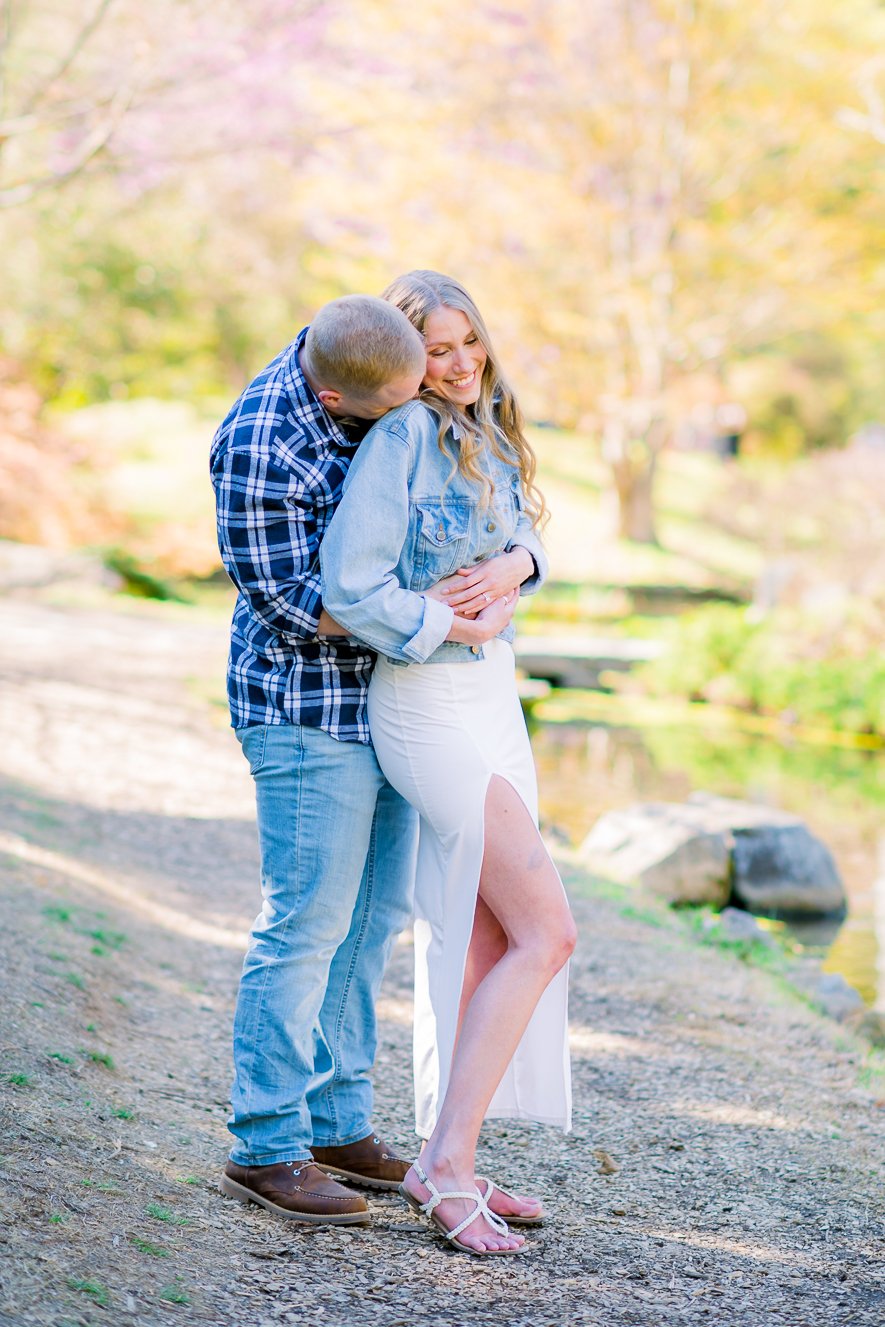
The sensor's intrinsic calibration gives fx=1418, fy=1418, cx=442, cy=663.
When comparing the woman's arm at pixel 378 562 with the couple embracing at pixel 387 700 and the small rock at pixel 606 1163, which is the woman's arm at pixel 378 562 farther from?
the small rock at pixel 606 1163

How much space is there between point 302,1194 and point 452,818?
825 mm

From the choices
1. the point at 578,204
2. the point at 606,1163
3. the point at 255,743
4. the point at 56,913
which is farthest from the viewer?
the point at 578,204

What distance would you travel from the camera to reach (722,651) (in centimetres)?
1480

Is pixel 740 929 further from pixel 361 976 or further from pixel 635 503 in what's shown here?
pixel 635 503

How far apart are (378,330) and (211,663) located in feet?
29.4

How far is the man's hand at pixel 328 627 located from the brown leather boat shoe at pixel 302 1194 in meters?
1.08

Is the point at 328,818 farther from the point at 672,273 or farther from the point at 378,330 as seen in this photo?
the point at 672,273

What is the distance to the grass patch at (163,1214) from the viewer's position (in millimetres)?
2734

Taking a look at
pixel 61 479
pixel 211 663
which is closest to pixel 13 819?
pixel 211 663

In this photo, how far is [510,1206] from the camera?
2.91 m

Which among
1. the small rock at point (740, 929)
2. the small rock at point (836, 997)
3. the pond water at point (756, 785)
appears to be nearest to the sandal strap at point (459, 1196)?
the small rock at point (836, 997)

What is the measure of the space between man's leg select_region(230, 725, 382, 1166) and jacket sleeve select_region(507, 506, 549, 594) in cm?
52

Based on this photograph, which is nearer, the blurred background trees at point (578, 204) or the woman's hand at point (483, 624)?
the woman's hand at point (483, 624)

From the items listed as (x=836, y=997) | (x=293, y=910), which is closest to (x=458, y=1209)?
(x=293, y=910)
